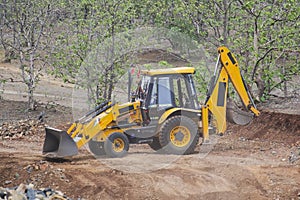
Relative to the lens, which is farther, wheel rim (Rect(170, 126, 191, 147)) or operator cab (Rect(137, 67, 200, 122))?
wheel rim (Rect(170, 126, 191, 147))

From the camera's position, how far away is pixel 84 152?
10500mm

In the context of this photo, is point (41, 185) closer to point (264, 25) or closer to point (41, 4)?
point (264, 25)

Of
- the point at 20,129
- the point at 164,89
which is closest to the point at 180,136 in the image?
the point at 164,89

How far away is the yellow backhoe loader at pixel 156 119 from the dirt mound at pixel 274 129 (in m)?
2.03

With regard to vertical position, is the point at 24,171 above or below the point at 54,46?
below

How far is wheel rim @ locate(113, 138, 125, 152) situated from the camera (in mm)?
9938

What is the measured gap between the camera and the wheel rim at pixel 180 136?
1023 centimetres

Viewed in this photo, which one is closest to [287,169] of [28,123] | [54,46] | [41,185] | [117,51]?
[41,185]

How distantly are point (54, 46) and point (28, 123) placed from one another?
9.69 ft

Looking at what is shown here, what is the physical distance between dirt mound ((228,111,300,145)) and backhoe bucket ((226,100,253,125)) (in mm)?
1261

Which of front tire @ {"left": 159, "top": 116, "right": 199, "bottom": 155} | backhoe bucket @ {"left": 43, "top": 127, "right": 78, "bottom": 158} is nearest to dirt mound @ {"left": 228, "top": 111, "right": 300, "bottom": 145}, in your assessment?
front tire @ {"left": 159, "top": 116, "right": 199, "bottom": 155}

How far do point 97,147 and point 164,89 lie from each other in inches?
71.1

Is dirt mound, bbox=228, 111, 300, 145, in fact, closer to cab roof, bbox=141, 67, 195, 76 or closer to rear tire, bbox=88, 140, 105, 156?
cab roof, bbox=141, 67, 195, 76

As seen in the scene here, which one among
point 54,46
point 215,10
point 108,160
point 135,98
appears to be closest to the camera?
point 108,160
